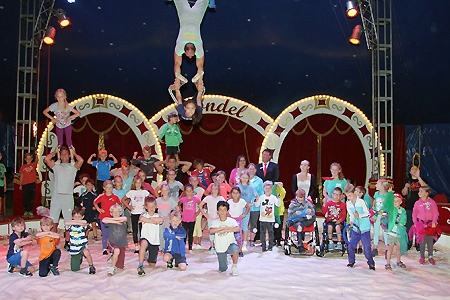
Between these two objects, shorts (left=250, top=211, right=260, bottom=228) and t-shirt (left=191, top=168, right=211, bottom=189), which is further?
t-shirt (left=191, top=168, right=211, bottom=189)

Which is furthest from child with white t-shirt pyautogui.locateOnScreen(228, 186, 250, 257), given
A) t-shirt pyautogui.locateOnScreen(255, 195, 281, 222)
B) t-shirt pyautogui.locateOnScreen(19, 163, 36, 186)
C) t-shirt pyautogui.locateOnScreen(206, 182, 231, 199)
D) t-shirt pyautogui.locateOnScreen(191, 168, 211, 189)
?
t-shirt pyautogui.locateOnScreen(19, 163, 36, 186)

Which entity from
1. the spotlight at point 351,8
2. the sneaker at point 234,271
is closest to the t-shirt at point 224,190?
the sneaker at point 234,271

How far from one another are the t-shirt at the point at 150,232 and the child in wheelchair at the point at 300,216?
6.14 feet

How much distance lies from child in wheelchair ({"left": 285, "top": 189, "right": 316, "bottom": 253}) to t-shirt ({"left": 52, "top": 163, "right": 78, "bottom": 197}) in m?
2.96

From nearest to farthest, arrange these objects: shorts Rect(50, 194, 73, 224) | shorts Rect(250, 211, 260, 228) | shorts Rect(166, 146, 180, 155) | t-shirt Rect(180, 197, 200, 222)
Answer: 1. shorts Rect(50, 194, 73, 224)
2. t-shirt Rect(180, 197, 200, 222)
3. shorts Rect(250, 211, 260, 228)
4. shorts Rect(166, 146, 180, 155)

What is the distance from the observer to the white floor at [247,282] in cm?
→ 481

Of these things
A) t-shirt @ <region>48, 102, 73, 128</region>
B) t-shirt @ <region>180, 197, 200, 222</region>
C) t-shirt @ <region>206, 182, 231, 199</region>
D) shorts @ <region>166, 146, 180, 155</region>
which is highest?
t-shirt @ <region>48, 102, 73, 128</region>

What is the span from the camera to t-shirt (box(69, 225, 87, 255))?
18.3 ft

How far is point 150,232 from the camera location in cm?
575

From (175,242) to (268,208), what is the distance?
1538 mm

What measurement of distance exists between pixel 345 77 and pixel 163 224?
628 cm

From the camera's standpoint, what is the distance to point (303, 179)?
23.8ft

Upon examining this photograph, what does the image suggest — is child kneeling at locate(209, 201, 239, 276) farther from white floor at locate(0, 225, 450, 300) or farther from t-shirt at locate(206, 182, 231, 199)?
t-shirt at locate(206, 182, 231, 199)

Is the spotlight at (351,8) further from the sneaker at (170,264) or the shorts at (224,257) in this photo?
the sneaker at (170,264)
